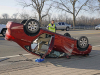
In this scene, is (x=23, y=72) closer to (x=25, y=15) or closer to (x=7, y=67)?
(x=7, y=67)

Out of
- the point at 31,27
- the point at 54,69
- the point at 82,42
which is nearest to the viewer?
the point at 54,69

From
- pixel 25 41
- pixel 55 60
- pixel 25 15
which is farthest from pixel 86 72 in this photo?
pixel 25 15

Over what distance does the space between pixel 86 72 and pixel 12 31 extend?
9.54ft

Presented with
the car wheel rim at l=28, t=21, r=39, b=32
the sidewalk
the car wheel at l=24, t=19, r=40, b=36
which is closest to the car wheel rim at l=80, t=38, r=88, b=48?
the sidewalk

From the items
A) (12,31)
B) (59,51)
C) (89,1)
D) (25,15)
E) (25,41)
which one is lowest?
(59,51)

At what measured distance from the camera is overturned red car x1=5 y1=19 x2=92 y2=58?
15.1 feet

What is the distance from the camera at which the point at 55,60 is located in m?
5.35

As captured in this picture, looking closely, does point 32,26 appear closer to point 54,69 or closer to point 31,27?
point 31,27

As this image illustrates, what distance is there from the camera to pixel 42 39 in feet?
18.4

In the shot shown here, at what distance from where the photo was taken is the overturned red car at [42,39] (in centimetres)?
461

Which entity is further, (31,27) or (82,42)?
(82,42)

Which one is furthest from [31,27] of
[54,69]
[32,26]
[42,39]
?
[54,69]

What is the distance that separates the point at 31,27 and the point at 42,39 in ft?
3.65

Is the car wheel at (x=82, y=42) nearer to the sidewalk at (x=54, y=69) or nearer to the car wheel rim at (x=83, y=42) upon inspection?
the car wheel rim at (x=83, y=42)
